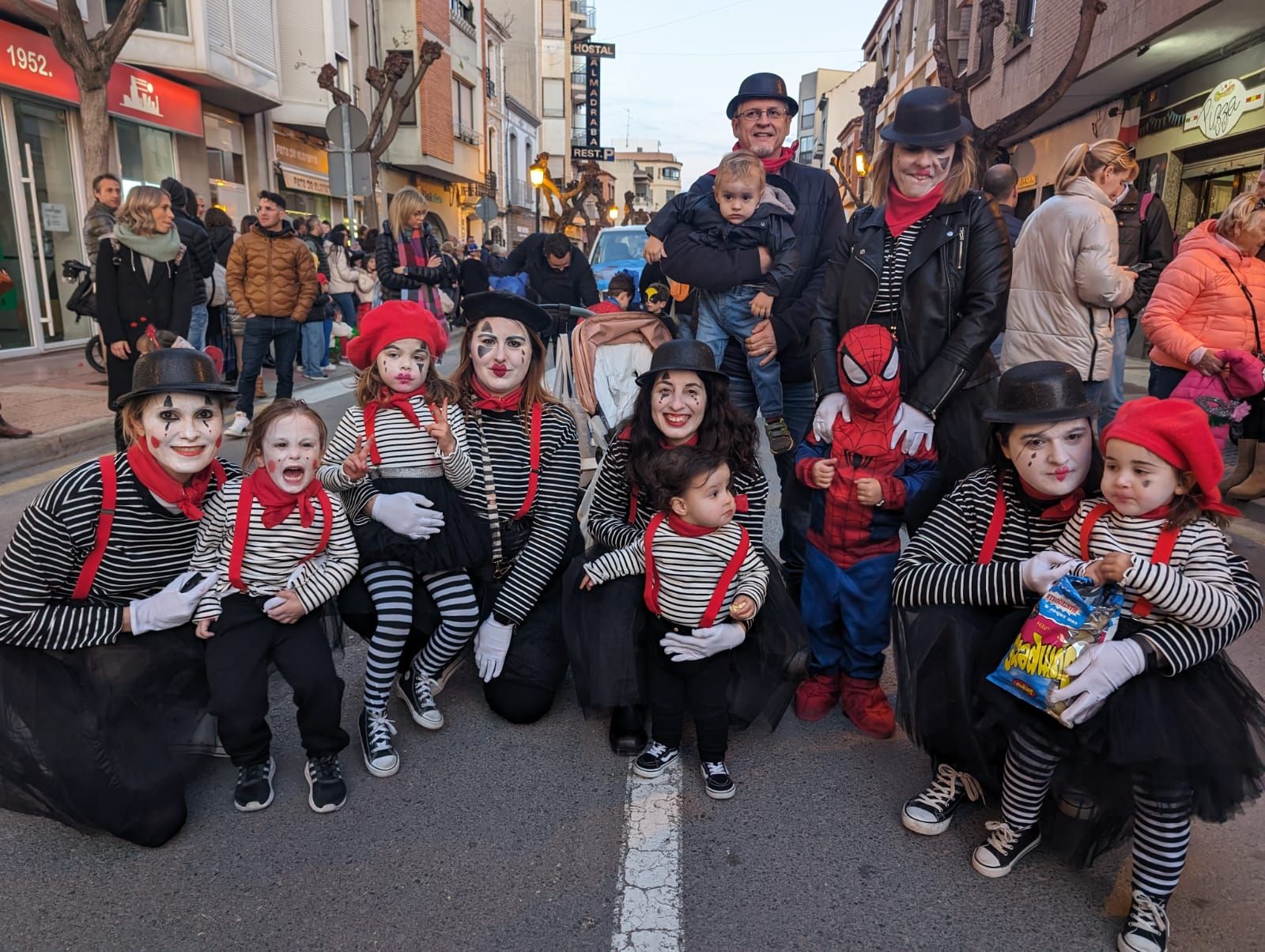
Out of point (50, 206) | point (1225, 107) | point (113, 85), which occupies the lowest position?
point (50, 206)

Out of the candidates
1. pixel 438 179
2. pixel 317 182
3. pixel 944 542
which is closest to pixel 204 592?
pixel 944 542

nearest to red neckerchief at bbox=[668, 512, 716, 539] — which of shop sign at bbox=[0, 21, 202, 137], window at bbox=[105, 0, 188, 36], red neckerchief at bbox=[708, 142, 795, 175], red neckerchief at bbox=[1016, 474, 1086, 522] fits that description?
red neckerchief at bbox=[1016, 474, 1086, 522]

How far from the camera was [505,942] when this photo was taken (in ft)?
6.86

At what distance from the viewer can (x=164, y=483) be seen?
2.51 meters

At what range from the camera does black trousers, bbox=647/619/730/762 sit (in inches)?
109

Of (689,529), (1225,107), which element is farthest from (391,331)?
(1225,107)

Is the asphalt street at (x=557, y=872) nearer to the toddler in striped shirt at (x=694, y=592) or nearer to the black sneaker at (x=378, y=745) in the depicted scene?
the black sneaker at (x=378, y=745)

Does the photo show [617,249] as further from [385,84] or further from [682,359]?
[682,359]

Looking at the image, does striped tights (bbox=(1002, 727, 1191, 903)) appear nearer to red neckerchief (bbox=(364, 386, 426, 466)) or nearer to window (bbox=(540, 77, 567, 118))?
red neckerchief (bbox=(364, 386, 426, 466))

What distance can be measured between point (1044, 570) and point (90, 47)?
32.1ft

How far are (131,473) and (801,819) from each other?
2.12 m

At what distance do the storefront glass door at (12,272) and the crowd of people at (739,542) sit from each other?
1066 centimetres

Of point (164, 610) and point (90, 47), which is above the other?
point (90, 47)

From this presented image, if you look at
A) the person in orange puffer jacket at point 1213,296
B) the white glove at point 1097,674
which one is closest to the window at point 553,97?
the person in orange puffer jacket at point 1213,296
